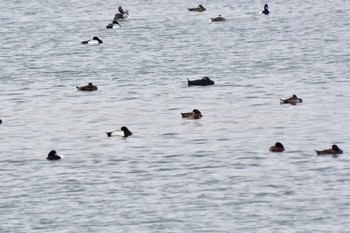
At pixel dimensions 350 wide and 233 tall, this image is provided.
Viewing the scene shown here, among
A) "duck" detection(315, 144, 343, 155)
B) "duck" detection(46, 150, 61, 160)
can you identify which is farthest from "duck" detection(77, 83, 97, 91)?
"duck" detection(315, 144, 343, 155)

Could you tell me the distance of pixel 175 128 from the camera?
71125 millimetres

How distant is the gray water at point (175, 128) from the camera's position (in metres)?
53.6

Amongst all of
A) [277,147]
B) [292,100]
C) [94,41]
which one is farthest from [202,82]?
[94,41]

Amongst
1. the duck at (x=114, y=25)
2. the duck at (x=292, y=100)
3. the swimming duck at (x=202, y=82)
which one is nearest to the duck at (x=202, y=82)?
the swimming duck at (x=202, y=82)

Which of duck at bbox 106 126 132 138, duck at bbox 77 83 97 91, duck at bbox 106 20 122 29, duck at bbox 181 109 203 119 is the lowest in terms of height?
duck at bbox 106 126 132 138

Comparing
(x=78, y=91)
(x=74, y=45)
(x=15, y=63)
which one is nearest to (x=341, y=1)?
(x=74, y=45)

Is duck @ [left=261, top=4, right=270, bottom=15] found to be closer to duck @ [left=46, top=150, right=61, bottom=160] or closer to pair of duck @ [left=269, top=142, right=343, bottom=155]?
pair of duck @ [left=269, top=142, right=343, bottom=155]

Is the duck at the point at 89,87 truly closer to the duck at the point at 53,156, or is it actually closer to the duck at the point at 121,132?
the duck at the point at 121,132

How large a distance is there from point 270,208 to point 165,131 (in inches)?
691

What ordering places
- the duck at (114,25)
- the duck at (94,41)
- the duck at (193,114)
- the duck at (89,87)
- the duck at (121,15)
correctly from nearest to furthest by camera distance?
the duck at (193,114) → the duck at (89,87) → the duck at (94,41) → the duck at (114,25) → the duck at (121,15)

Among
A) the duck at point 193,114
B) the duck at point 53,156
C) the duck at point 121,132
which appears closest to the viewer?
the duck at point 53,156

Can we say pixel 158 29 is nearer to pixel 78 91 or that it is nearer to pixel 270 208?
pixel 78 91

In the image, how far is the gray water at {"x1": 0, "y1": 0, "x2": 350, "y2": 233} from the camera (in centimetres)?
5356

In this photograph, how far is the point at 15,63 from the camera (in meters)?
100
